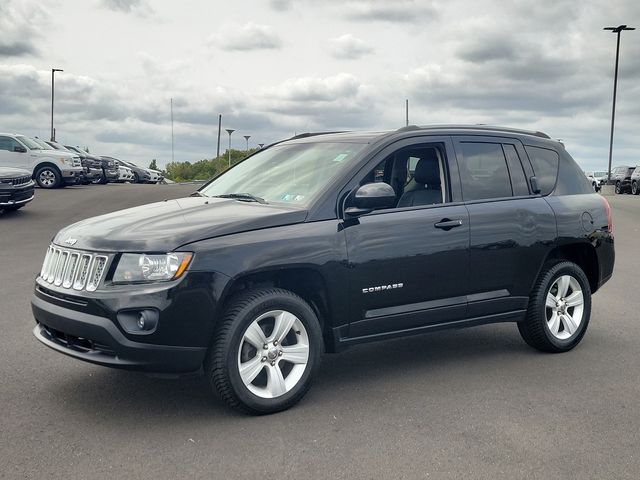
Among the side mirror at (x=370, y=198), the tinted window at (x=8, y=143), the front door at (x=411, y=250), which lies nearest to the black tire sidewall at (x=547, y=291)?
the front door at (x=411, y=250)

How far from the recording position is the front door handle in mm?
5500

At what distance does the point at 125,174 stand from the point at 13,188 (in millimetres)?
25273

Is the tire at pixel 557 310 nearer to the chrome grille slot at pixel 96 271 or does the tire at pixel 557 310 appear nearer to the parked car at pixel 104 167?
the chrome grille slot at pixel 96 271

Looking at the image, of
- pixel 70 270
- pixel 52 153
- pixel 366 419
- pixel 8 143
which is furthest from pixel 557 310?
pixel 52 153

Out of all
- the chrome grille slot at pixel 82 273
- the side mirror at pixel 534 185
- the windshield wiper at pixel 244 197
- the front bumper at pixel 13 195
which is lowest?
the chrome grille slot at pixel 82 273

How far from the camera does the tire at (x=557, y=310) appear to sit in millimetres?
6223

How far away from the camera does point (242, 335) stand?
181 inches

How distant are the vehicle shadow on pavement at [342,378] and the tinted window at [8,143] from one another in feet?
69.7

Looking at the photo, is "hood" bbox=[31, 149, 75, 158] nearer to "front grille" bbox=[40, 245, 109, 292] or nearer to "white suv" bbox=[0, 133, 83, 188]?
"white suv" bbox=[0, 133, 83, 188]

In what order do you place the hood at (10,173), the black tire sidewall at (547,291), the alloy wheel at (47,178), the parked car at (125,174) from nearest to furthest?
1. the black tire sidewall at (547,291)
2. the hood at (10,173)
3. the alloy wheel at (47,178)
4. the parked car at (125,174)

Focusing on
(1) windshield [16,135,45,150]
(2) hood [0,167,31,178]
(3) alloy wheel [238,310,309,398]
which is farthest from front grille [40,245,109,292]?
(1) windshield [16,135,45,150]

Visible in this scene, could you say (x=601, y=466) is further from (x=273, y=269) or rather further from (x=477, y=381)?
(x=273, y=269)

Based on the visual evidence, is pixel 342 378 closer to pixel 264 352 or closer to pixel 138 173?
pixel 264 352

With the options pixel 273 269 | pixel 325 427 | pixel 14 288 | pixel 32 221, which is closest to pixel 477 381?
pixel 325 427
